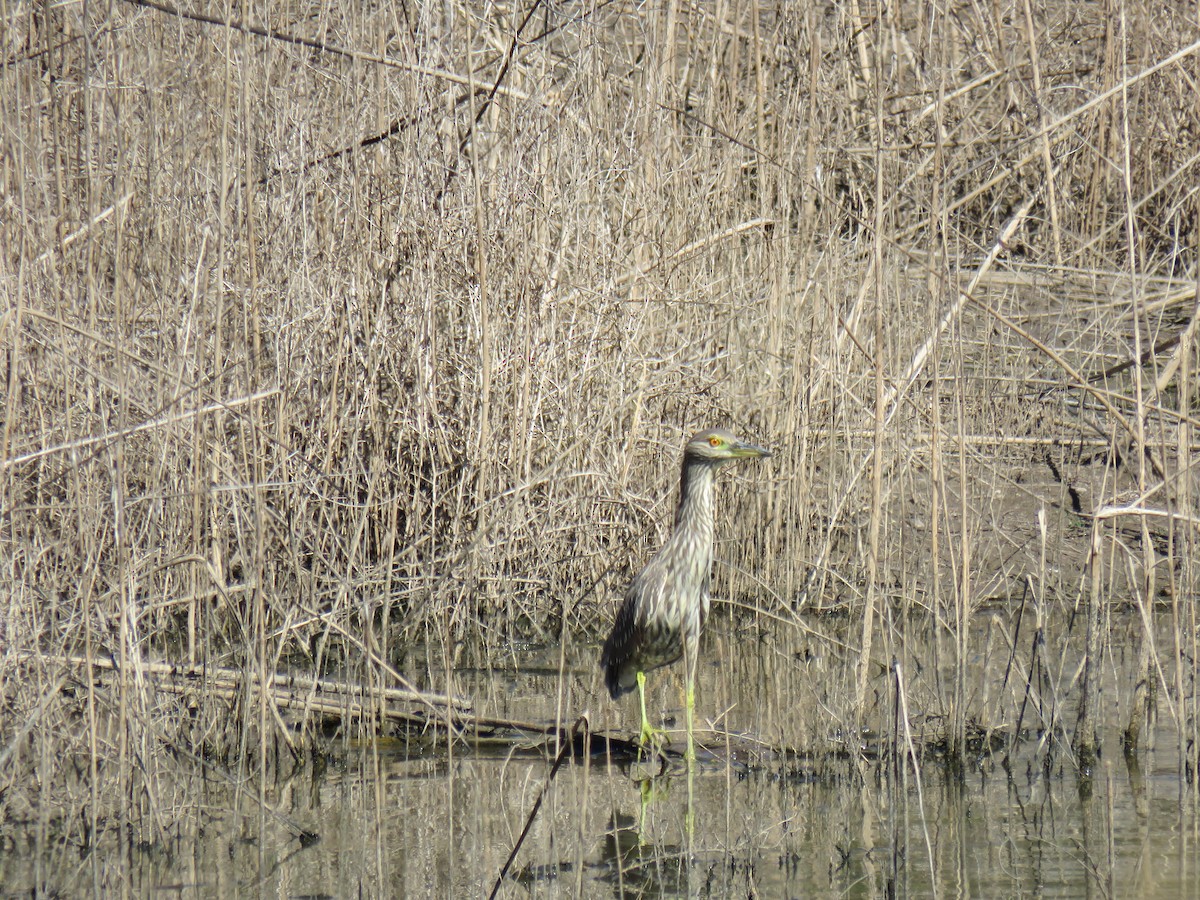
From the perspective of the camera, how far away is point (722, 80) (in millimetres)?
7969


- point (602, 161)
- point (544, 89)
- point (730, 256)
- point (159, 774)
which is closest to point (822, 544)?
point (730, 256)

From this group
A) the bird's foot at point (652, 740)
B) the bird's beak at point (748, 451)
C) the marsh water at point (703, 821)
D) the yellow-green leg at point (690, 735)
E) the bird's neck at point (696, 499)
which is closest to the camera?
the marsh water at point (703, 821)

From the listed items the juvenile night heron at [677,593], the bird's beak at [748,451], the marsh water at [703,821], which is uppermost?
A: the bird's beak at [748,451]

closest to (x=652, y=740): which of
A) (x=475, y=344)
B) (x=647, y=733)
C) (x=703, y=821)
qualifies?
(x=647, y=733)

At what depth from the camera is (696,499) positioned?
240 inches

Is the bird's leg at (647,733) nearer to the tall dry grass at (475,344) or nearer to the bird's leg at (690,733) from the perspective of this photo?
the bird's leg at (690,733)

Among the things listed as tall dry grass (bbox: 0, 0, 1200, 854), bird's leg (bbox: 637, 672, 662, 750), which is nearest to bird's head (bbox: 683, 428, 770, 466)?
tall dry grass (bbox: 0, 0, 1200, 854)

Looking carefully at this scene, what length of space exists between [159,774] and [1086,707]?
295 cm

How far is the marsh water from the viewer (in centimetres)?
432

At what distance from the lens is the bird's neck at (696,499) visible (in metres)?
6.03

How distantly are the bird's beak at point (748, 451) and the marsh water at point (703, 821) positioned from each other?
0.89 metres

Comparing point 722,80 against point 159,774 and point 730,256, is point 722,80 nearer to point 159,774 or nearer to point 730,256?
Answer: point 730,256

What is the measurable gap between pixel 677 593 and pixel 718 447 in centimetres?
61

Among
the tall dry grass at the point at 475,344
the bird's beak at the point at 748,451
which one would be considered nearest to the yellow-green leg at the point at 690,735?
the tall dry grass at the point at 475,344
